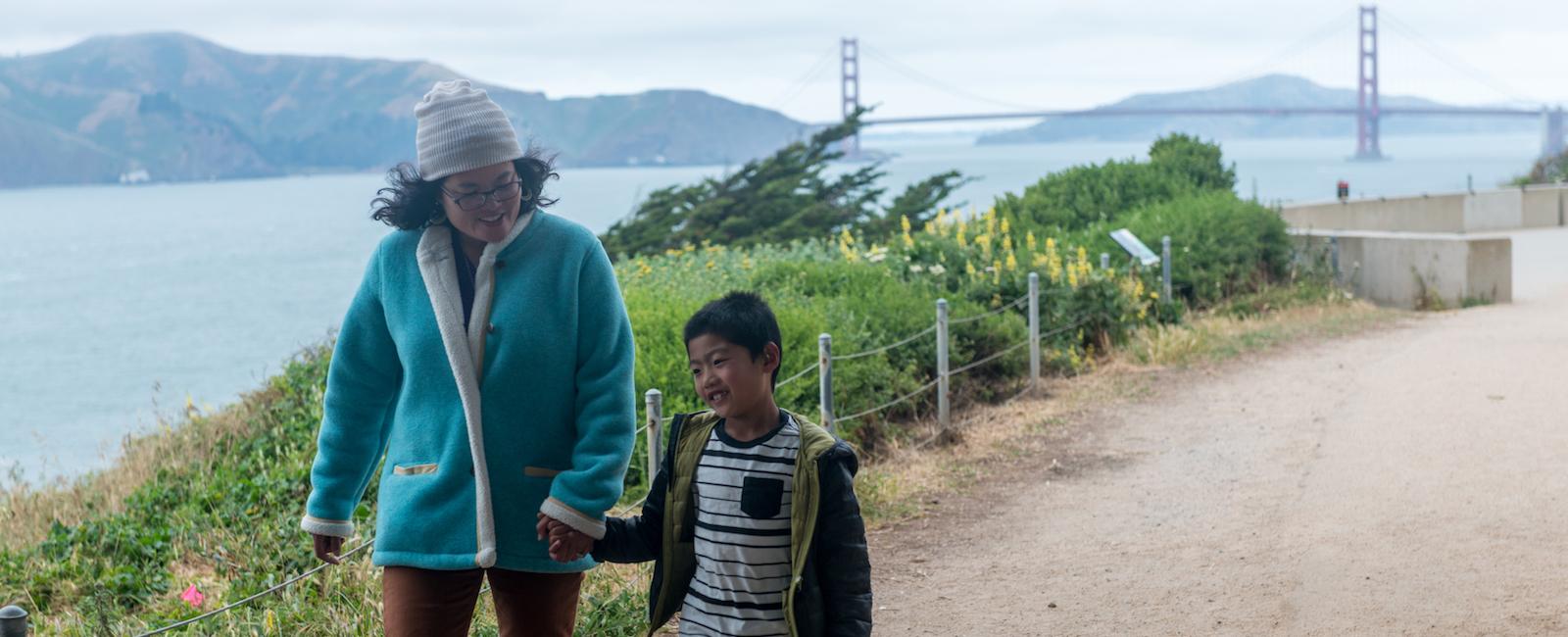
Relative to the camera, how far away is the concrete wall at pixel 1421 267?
50.0 ft

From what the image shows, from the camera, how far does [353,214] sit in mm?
105688

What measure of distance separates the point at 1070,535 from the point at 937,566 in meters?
0.75

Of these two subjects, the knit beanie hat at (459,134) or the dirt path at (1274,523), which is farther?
the dirt path at (1274,523)

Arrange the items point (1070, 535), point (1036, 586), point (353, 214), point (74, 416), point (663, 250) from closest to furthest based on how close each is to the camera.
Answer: point (1036, 586) → point (1070, 535) → point (663, 250) → point (74, 416) → point (353, 214)

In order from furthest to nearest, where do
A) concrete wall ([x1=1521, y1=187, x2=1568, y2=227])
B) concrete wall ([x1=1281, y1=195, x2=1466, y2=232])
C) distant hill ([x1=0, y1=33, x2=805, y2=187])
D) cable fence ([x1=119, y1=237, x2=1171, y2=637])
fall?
distant hill ([x1=0, y1=33, x2=805, y2=187])
concrete wall ([x1=1521, y1=187, x2=1568, y2=227])
concrete wall ([x1=1281, y1=195, x2=1466, y2=232])
cable fence ([x1=119, y1=237, x2=1171, y2=637])

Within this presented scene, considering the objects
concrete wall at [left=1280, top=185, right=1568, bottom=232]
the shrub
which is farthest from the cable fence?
concrete wall at [left=1280, top=185, right=1568, bottom=232]

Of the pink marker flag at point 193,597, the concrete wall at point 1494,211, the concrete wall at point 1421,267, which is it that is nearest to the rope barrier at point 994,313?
the concrete wall at point 1421,267

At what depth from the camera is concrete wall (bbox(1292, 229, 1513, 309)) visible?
15.2m

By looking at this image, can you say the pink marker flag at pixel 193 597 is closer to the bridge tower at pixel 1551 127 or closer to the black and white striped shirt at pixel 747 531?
the black and white striped shirt at pixel 747 531

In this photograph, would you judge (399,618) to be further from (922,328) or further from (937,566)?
(922,328)

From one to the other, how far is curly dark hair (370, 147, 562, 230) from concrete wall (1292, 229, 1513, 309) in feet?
44.2

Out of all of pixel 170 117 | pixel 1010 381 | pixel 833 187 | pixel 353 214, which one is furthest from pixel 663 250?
pixel 170 117

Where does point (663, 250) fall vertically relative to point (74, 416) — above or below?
above

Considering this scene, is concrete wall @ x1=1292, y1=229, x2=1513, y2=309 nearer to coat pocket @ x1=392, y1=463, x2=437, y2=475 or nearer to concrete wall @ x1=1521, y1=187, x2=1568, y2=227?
concrete wall @ x1=1521, y1=187, x2=1568, y2=227
